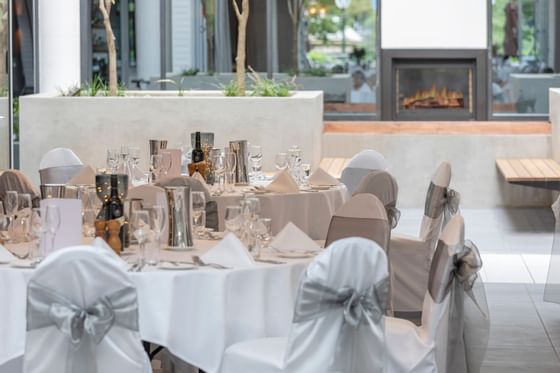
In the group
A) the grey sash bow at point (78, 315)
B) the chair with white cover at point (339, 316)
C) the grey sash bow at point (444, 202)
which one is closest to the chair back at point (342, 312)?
the chair with white cover at point (339, 316)

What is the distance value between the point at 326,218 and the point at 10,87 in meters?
5.64

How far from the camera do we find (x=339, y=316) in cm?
405

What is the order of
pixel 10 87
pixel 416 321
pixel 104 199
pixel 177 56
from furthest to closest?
pixel 177 56 → pixel 10 87 → pixel 416 321 → pixel 104 199

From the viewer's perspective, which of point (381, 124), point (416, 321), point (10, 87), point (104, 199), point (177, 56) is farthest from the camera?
point (177, 56)

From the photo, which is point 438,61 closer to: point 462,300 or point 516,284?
point 516,284

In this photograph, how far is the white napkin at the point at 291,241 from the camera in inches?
189

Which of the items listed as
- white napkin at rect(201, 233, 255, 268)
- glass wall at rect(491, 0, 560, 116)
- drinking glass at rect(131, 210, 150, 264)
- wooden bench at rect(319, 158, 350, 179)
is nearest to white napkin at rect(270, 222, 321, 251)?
white napkin at rect(201, 233, 255, 268)

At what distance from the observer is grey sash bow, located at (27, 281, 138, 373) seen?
151 inches

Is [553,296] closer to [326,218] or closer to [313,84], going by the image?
[326,218]

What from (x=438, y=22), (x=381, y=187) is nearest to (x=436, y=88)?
(x=438, y=22)

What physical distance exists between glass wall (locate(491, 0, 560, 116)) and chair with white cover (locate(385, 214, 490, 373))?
364 inches

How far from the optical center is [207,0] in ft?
45.9

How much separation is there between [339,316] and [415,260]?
9.38ft

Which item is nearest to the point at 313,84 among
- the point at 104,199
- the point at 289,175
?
the point at 289,175
